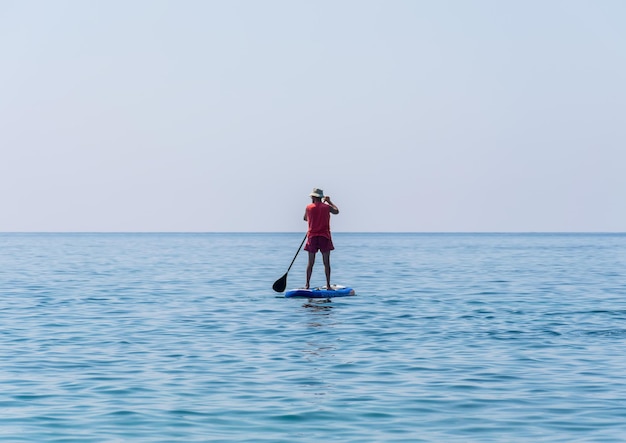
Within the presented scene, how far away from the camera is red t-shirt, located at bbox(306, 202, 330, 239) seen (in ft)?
78.7

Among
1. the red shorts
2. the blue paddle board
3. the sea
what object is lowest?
the sea

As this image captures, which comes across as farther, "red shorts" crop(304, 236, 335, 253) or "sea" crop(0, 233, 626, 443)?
"red shorts" crop(304, 236, 335, 253)

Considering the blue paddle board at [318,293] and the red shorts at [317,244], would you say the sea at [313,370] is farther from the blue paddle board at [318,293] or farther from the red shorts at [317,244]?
the red shorts at [317,244]

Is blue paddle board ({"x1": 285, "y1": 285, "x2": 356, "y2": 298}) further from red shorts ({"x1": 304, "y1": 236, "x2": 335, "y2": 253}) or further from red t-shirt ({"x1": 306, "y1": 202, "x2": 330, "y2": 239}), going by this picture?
red t-shirt ({"x1": 306, "y1": 202, "x2": 330, "y2": 239})

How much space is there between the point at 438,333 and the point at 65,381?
6860mm

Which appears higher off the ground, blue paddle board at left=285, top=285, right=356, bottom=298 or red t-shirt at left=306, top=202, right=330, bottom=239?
red t-shirt at left=306, top=202, right=330, bottom=239

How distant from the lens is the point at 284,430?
1005cm

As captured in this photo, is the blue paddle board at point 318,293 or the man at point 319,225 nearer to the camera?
the man at point 319,225

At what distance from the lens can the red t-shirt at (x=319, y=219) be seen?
23984 millimetres

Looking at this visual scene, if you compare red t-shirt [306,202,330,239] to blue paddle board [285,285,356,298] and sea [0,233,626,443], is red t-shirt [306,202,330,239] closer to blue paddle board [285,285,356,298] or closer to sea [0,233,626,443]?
blue paddle board [285,285,356,298]

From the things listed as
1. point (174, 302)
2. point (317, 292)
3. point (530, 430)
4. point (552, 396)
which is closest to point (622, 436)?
point (530, 430)

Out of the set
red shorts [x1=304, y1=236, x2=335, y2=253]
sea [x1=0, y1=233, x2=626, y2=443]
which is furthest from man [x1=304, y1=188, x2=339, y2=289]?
sea [x1=0, y1=233, x2=626, y2=443]

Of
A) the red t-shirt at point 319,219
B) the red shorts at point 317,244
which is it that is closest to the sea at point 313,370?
the red shorts at point 317,244

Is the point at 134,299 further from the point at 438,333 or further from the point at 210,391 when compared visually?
the point at 210,391
